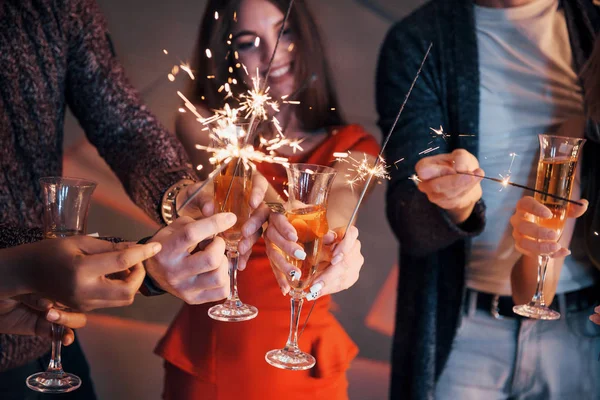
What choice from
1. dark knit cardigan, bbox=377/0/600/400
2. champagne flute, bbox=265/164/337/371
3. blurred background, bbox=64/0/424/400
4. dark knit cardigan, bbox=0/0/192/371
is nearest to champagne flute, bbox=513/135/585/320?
dark knit cardigan, bbox=377/0/600/400

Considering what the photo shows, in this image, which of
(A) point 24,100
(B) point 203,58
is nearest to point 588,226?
(B) point 203,58

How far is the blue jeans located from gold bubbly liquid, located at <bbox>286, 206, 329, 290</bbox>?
3.44 ft

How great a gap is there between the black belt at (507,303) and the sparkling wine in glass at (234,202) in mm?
1043

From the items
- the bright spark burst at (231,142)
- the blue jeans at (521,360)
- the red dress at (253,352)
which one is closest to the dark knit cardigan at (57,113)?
the bright spark burst at (231,142)

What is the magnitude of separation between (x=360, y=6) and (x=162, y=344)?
163 centimetres

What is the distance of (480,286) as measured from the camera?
7.61 ft

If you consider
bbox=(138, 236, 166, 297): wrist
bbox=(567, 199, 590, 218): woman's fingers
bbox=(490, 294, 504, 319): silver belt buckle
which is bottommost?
bbox=(490, 294, 504, 319): silver belt buckle

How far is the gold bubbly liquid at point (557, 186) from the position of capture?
1.71 m

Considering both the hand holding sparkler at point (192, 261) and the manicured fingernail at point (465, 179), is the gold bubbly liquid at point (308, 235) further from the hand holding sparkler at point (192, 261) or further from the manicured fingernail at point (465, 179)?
the manicured fingernail at point (465, 179)

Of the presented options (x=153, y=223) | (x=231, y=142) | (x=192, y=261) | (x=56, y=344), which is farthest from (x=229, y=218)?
(x=153, y=223)

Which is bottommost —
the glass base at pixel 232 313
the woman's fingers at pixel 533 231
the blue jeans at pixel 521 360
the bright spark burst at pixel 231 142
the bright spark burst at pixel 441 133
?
the blue jeans at pixel 521 360

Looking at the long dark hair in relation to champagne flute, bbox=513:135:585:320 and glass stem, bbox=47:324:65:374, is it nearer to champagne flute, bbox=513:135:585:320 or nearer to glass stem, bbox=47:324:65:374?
champagne flute, bbox=513:135:585:320

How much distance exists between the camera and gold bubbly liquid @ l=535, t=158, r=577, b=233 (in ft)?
5.63

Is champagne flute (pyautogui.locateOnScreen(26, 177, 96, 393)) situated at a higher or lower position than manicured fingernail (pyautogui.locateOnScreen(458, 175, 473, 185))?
lower
